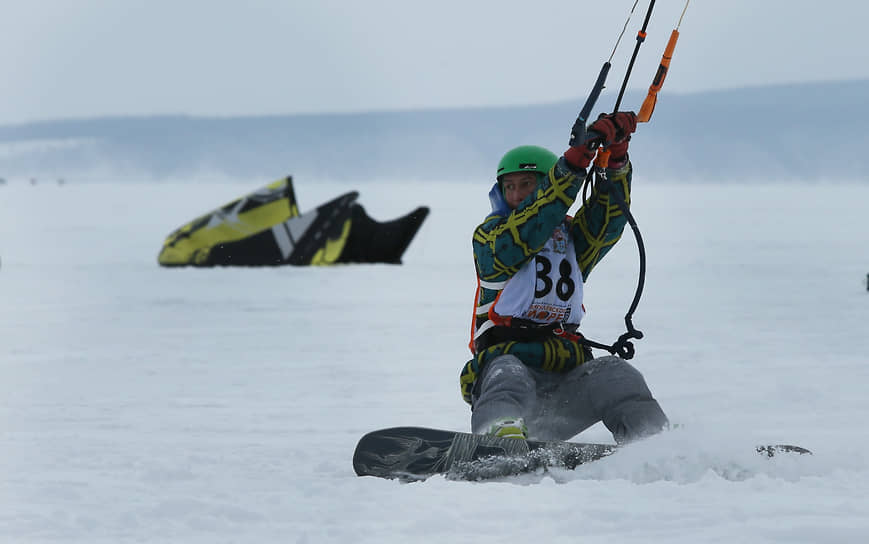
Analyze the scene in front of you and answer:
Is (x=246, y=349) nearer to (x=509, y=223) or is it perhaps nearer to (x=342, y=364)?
(x=342, y=364)

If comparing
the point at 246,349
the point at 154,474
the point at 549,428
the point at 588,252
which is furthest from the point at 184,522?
the point at 246,349

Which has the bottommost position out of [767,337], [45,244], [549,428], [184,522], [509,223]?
[184,522]

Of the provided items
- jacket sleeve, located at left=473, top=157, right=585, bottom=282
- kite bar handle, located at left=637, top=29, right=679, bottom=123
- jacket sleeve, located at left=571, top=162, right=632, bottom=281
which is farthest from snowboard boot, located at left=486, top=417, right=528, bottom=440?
kite bar handle, located at left=637, top=29, right=679, bottom=123

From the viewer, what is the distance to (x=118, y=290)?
1209cm

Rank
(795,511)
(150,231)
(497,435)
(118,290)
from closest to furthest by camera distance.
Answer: (795,511)
(497,435)
(118,290)
(150,231)

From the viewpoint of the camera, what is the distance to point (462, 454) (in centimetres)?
380

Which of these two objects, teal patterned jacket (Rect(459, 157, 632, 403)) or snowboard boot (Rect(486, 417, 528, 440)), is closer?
snowboard boot (Rect(486, 417, 528, 440))

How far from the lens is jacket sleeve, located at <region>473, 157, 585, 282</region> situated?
4.07 m

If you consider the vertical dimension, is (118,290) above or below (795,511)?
above

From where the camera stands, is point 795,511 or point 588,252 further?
point 588,252

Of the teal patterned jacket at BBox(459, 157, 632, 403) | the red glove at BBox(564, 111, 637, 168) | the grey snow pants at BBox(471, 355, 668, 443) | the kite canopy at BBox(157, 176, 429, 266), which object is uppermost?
the kite canopy at BBox(157, 176, 429, 266)

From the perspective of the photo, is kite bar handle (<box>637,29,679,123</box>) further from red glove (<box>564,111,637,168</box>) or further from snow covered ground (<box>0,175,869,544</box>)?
snow covered ground (<box>0,175,869,544</box>)

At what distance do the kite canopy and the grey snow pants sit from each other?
433 inches

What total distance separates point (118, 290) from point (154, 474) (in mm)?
8401
